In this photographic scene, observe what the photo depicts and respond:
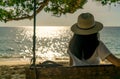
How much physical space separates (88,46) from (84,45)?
0.13 feet

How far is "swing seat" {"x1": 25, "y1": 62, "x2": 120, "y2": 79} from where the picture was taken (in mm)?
3598

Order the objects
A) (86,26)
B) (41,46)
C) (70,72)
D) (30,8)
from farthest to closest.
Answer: (41,46) → (30,8) → (86,26) → (70,72)

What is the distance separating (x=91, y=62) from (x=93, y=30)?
1.04 ft

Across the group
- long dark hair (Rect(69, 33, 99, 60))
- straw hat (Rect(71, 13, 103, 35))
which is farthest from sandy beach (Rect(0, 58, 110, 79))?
long dark hair (Rect(69, 33, 99, 60))

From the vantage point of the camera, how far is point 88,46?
12.4ft

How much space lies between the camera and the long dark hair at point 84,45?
379 cm

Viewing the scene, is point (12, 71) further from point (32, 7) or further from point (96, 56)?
point (96, 56)

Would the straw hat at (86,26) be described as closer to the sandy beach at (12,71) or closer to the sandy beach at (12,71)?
the sandy beach at (12,71)

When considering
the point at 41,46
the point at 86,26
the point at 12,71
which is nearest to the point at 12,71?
the point at 12,71

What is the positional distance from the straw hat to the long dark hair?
5 cm

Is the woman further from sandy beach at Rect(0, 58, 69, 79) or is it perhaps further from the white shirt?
sandy beach at Rect(0, 58, 69, 79)

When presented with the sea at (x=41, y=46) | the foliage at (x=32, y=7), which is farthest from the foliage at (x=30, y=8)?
the sea at (x=41, y=46)

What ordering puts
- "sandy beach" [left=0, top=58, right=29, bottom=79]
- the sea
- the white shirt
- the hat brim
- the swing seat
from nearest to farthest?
the swing seat → the white shirt → the hat brim → "sandy beach" [left=0, top=58, right=29, bottom=79] → the sea

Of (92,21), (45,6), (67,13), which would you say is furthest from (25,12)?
(92,21)
